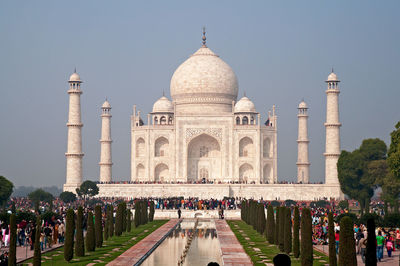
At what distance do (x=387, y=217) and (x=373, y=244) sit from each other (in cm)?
1101

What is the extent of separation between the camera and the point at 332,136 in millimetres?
44438

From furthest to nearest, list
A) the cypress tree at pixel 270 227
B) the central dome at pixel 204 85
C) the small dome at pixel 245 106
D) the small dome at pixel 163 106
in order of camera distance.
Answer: the small dome at pixel 163 106
the central dome at pixel 204 85
the small dome at pixel 245 106
the cypress tree at pixel 270 227

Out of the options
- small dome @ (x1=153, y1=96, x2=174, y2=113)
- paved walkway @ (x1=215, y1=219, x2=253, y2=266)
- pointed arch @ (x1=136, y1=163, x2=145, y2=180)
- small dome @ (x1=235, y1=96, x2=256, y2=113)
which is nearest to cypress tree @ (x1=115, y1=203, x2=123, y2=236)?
paved walkway @ (x1=215, y1=219, x2=253, y2=266)

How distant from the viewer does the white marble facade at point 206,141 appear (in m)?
47.4

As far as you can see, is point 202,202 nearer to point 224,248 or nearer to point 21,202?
point 21,202

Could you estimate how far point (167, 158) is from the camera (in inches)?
1895

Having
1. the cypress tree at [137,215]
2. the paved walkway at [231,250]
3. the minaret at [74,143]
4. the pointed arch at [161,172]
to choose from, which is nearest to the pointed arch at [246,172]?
the pointed arch at [161,172]

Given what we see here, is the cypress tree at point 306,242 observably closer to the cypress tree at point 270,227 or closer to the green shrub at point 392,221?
the cypress tree at point 270,227

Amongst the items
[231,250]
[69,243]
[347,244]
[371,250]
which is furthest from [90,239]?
[371,250]

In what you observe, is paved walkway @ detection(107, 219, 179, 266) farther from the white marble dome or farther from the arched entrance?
the white marble dome

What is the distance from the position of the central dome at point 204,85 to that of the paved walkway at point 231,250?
25546mm

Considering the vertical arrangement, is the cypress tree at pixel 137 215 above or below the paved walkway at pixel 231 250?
above

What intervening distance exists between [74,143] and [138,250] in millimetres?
27893

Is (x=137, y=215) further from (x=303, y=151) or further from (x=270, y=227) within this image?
(x=303, y=151)
